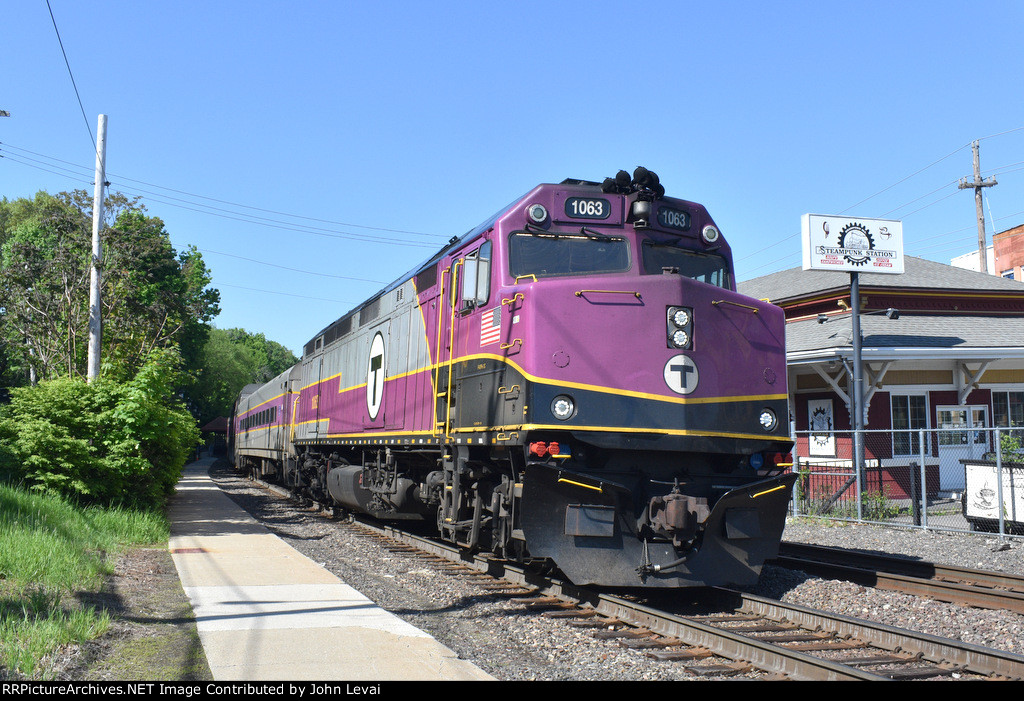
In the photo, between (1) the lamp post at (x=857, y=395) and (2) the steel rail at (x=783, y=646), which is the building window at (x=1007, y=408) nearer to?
(1) the lamp post at (x=857, y=395)

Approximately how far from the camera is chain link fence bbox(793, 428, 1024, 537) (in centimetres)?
1362

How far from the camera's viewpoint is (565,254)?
27.3 feet

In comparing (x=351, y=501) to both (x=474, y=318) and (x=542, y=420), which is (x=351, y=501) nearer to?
(x=474, y=318)

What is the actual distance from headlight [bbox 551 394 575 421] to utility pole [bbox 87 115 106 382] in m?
11.8

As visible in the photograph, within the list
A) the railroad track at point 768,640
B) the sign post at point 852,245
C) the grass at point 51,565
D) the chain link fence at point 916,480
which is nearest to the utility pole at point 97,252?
the grass at point 51,565

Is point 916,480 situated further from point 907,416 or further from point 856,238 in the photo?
point 856,238

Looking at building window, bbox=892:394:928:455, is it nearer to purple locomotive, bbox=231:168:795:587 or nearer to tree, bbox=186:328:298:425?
purple locomotive, bbox=231:168:795:587

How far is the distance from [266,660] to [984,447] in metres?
21.3

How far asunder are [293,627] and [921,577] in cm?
760

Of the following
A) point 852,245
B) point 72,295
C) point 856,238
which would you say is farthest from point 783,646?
point 72,295

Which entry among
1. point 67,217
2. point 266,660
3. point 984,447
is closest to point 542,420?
point 266,660

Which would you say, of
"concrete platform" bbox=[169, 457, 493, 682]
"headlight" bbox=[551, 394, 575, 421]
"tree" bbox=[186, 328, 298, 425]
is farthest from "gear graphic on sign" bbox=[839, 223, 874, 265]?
"tree" bbox=[186, 328, 298, 425]

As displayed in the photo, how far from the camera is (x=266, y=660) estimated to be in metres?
5.71
